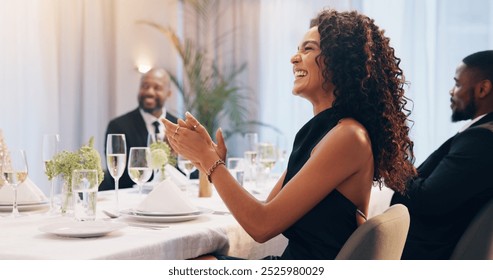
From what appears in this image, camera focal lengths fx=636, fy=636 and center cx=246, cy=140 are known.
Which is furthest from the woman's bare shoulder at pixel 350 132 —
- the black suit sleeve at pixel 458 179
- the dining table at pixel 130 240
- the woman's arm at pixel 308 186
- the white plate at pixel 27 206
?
the white plate at pixel 27 206

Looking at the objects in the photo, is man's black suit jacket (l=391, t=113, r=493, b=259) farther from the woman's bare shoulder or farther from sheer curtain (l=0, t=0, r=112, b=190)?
sheer curtain (l=0, t=0, r=112, b=190)

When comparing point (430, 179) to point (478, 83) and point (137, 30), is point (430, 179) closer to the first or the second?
point (478, 83)

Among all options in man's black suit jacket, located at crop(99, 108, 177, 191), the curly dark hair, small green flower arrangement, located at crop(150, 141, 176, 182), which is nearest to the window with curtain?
man's black suit jacket, located at crop(99, 108, 177, 191)

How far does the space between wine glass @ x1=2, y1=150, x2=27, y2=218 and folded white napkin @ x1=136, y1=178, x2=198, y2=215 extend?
0.38m

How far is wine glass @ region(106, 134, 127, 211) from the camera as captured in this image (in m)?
2.20

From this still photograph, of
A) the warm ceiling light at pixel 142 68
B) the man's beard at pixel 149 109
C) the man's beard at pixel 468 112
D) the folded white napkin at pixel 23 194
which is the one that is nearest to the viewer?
the folded white napkin at pixel 23 194

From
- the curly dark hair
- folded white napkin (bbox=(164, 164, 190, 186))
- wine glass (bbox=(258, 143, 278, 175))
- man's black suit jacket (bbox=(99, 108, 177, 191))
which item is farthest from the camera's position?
man's black suit jacket (bbox=(99, 108, 177, 191))

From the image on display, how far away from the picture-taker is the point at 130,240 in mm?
1690

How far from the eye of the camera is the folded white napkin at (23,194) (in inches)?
87.3

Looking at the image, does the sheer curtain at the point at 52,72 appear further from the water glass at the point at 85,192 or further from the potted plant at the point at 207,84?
the water glass at the point at 85,192

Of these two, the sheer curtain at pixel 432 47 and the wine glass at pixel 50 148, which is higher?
the sheer curtain at pixel 432 47

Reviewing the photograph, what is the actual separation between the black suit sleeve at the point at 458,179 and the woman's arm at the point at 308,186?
64cm
